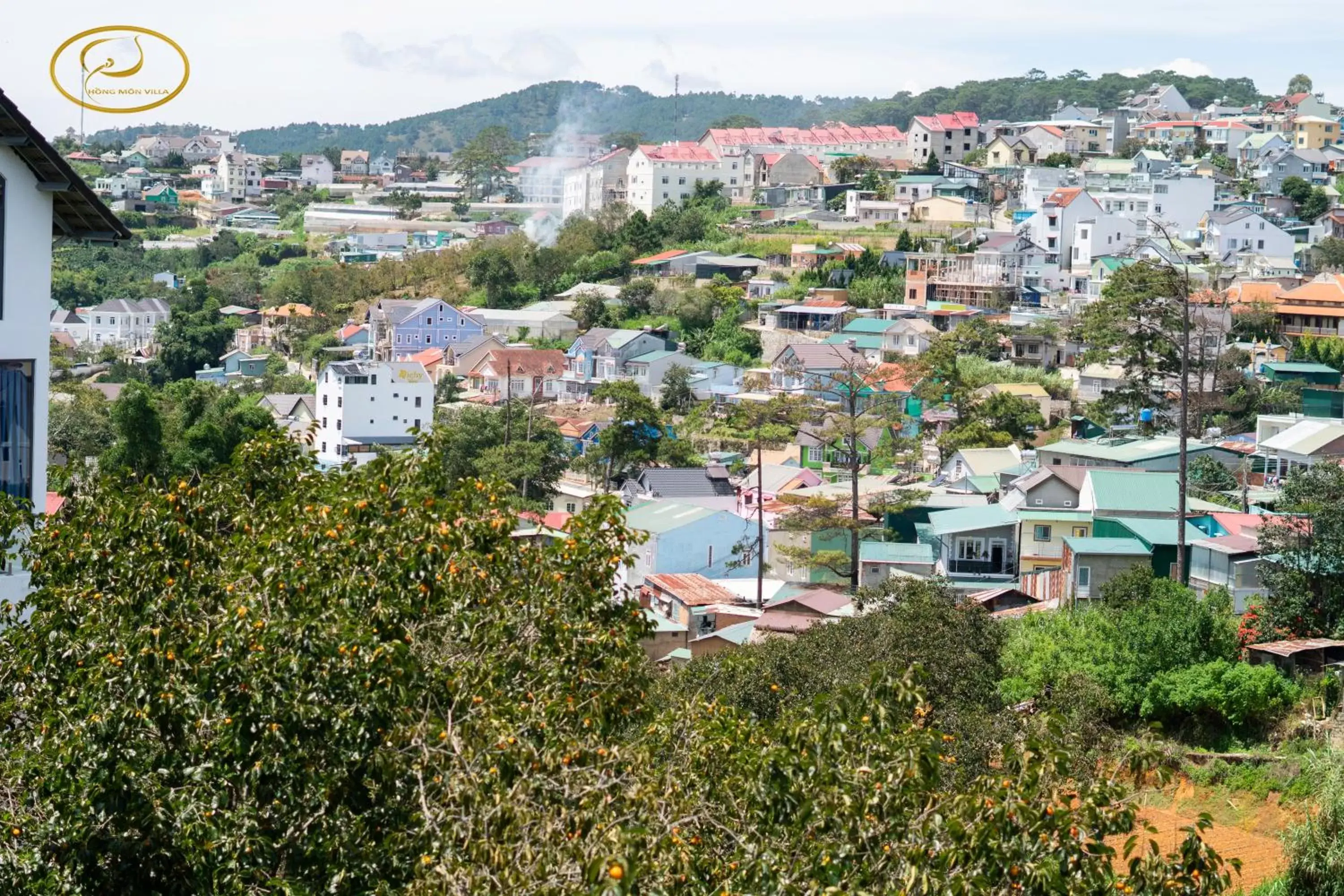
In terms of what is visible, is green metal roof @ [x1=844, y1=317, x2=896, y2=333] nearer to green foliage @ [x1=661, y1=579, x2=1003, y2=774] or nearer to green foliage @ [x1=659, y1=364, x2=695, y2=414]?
green foliage @ [x1=659, y1=364, x2=695, y2=414]

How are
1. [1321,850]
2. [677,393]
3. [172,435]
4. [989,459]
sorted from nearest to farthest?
1. [1321,850]
2. [172,435]
3. [989,459]
4. [677,393]

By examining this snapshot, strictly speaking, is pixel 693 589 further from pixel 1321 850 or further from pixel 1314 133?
pixel 1314 133

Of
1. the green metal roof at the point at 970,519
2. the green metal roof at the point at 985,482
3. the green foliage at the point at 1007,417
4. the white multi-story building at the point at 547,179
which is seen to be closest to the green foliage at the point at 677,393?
the green foliage at the point at 1007,417

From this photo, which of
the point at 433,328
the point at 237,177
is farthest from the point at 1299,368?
the point at 237,177

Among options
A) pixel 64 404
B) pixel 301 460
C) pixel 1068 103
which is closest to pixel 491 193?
pixel 1068 103

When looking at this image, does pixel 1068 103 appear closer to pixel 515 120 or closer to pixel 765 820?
pixel 515 120

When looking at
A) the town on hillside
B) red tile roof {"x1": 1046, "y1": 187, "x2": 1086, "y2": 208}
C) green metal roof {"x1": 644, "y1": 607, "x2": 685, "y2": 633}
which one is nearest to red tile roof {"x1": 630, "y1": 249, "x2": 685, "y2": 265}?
the town on hillside
